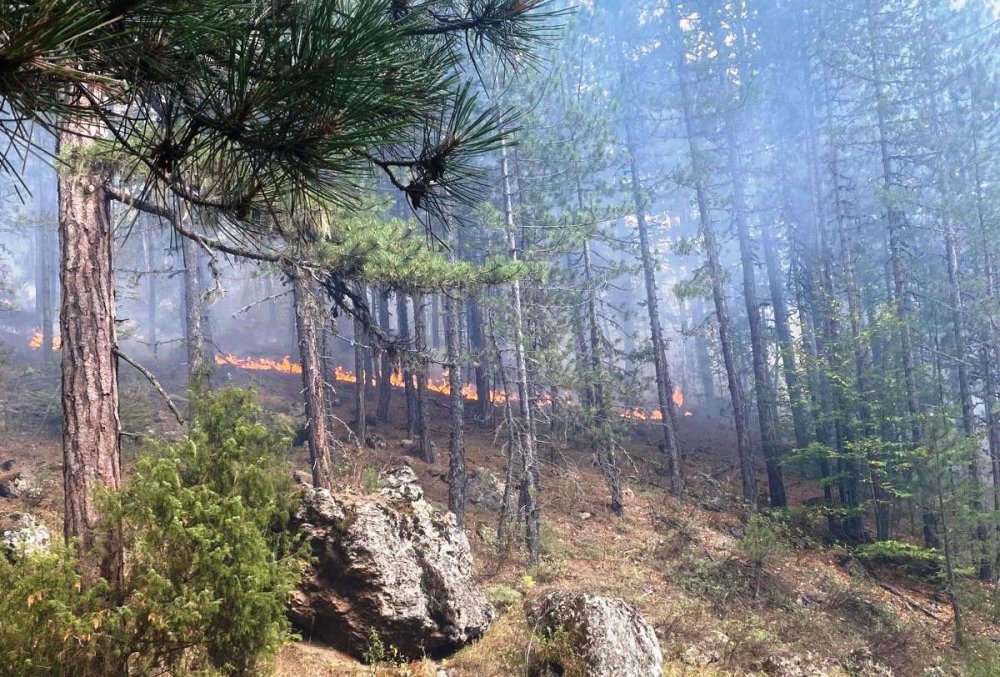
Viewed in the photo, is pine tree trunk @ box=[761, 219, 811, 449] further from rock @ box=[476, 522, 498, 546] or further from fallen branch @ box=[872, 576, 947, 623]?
rock @ box=[476, 522, 498, 546]

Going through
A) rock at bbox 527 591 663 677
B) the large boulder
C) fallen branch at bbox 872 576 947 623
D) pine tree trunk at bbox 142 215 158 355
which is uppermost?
pine tree trunk at bbox 142 215 158 355

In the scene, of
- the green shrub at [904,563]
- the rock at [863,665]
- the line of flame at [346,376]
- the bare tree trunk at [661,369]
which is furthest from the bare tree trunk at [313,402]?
the line of flame at [346,376]

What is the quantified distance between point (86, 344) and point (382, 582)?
3.84m

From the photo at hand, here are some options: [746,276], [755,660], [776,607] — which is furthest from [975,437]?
[746,276]

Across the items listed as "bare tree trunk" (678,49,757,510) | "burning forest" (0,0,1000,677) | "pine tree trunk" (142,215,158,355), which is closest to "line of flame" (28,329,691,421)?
"burning forest" (0,0,1000,677)

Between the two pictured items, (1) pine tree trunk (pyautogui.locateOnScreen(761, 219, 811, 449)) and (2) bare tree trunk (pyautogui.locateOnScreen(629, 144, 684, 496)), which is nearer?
(2) bare tree trunk (pyautogui.locateOnScreen(629, 144, 684, 496))

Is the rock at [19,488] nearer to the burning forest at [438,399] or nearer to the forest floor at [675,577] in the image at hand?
the burning forest at [438,399]

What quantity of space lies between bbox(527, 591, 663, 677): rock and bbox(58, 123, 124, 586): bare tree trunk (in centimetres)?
447

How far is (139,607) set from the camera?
11.7 ft

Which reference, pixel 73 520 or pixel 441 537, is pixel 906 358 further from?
pixel 73 520

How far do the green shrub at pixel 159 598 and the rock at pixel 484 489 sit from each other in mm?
9623

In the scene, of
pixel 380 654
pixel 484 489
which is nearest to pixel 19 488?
pixel 380 654

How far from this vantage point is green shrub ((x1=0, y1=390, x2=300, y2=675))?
328 cm

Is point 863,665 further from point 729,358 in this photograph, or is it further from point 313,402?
point 313,402
